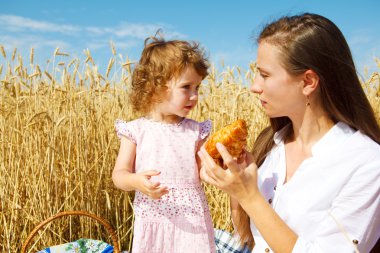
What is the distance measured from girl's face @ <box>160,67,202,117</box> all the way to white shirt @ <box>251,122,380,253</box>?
1.94ft

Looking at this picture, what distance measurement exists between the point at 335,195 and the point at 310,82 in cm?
35

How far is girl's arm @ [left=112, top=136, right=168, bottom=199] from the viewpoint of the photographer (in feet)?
5.33

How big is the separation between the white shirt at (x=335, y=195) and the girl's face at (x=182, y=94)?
1.94ft

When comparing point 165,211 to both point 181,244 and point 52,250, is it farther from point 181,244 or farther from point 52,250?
point 52,250

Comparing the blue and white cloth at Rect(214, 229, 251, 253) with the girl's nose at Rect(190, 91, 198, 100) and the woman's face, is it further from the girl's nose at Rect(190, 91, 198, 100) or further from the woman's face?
the woman's face

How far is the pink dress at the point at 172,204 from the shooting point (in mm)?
1827

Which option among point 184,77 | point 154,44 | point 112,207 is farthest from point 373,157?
point 112,207

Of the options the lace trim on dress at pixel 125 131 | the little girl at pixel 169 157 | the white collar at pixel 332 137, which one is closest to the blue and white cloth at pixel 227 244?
the little girl at pixel 169 157

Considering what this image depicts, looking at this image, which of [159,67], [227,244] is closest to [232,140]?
[159,67]

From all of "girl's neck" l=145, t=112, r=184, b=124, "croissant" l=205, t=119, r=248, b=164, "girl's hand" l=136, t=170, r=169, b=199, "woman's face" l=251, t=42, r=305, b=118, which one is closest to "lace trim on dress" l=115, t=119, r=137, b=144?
"girl's neck" l=145, t=112, r=184, b=124

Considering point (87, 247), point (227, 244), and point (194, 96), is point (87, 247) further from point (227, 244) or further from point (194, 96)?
point (194, 96)

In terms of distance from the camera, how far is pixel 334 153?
4.33 feet

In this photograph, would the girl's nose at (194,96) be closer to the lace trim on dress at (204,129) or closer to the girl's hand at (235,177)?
the lace trim on dress at (204,129)

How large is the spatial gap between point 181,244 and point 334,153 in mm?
793
